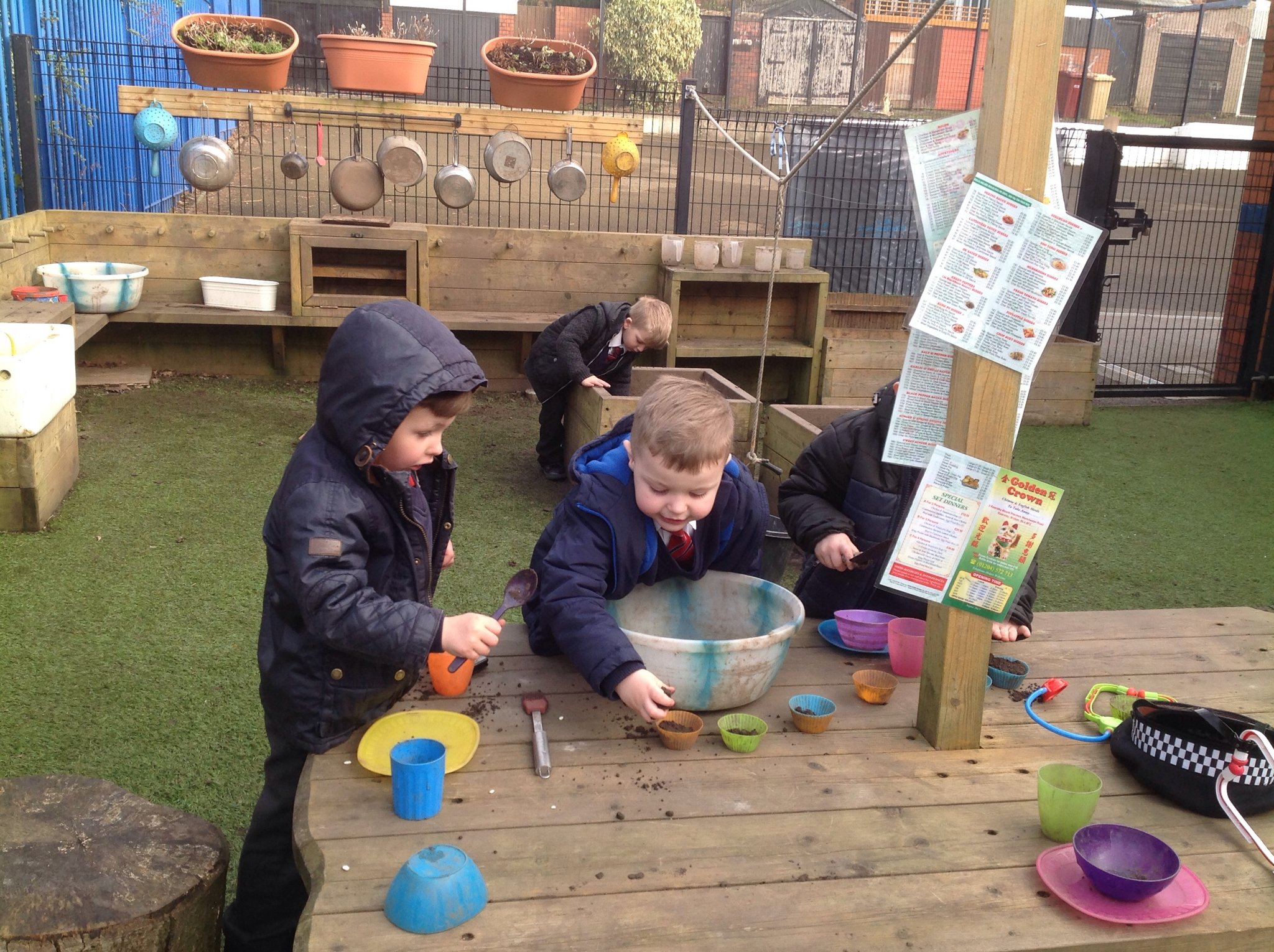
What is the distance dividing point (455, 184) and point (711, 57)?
86.4 feet

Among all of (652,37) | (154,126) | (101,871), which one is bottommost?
(101,871)

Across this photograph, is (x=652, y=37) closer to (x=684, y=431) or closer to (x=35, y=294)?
(x=35, y=294)

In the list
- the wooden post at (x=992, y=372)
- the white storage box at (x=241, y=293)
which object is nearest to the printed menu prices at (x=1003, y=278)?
the wooden post at (x=992, y=372)

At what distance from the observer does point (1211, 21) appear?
35.1 metres

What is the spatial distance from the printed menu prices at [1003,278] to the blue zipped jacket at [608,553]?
0.64m

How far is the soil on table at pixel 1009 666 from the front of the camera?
215cm

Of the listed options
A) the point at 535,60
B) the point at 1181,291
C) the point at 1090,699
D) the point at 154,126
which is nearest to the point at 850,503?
the point at 1090,699

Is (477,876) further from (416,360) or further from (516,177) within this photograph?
(516,177)

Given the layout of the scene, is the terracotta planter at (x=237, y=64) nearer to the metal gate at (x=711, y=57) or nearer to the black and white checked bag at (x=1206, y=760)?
the black and white checked bag at (x=1206, y=760)

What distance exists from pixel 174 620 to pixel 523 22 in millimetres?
30474

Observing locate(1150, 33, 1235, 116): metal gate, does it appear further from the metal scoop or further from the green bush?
the metal scoop

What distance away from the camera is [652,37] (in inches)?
1129

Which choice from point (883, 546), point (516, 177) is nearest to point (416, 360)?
point (883, 546)

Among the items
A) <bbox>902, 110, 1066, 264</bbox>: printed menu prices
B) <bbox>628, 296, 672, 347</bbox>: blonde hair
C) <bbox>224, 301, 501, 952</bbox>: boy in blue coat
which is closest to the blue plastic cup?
<bbox>224, 301, 501, 952</bbox>: boy in blue coat
